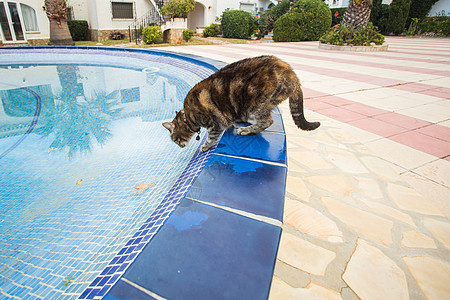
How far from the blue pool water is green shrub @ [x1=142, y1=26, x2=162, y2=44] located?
33.3 ft

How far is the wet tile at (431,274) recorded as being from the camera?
141cm

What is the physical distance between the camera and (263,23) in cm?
2284

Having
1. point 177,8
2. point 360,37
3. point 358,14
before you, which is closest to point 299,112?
point 360,37

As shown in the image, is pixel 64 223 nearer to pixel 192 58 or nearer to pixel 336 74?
pixel 192 58

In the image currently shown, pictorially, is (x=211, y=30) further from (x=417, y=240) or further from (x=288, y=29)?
(x=417, y=240)

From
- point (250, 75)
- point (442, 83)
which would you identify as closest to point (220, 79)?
point (250, 75)

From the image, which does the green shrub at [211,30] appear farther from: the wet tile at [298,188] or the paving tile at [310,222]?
the paving tile at [310,222]

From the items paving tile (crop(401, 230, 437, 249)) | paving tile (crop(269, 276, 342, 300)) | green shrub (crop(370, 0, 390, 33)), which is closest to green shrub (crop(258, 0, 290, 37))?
green shrub (crop(370, 0, 390, 33))

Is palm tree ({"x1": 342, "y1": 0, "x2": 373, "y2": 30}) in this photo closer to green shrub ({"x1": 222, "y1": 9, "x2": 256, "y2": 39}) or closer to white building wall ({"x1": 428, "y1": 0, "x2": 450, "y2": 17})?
green shrub ({"x1": 222, "y1": 9, "x2": 256, "y2": 39})

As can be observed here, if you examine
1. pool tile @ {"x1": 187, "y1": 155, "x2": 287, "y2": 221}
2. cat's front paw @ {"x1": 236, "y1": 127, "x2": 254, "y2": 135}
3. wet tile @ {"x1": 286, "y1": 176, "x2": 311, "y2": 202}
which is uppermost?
cat's front paw @ {"x1": 236, "y1": 127, "x2": 254, "y2": 135}

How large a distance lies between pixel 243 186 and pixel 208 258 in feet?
2.21

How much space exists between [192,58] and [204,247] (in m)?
7.47

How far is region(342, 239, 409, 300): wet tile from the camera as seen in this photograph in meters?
1.40

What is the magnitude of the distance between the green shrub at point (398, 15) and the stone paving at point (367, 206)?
1031 inches
